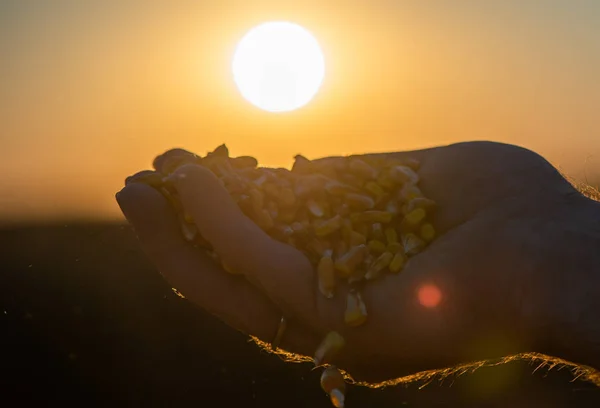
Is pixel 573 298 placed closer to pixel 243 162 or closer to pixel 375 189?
pixel 375 189

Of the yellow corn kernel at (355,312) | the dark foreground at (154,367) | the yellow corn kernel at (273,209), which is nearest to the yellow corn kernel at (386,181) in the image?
the yellow corn kernel at (273,209)

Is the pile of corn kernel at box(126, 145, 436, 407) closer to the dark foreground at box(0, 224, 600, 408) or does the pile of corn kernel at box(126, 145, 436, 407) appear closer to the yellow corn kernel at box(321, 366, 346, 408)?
the yellow corn kernel at box(321, 366, 346, 408)

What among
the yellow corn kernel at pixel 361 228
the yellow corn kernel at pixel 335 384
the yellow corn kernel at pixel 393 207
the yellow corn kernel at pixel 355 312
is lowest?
the yellow corn kernel at pixel 335 384

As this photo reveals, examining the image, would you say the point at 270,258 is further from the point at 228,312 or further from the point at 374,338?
the point at 374,338

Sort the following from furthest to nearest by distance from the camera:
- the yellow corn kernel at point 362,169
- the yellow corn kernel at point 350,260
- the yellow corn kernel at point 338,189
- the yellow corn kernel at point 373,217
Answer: the yellow corn kernel at point 362,169 → the yellow corn kernel at point 338,189 → the yellow corn kernel at point 373,217 → the yellow corn kernel at point 350,260

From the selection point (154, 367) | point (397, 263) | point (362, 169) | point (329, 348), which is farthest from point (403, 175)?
point (154, 367)

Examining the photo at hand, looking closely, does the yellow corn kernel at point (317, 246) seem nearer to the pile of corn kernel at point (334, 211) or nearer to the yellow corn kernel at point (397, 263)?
the pile of corn kernel at point (334, 211)
